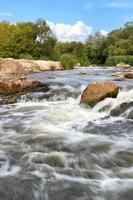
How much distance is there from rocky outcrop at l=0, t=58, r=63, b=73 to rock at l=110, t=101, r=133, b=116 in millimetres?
17088

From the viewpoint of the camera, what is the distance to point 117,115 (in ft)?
38.6

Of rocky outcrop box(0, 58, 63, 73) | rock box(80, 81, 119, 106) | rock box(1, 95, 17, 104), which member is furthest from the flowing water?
rocky outcrop box(0, 58, 63, 73)

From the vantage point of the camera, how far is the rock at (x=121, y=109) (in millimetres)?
11845

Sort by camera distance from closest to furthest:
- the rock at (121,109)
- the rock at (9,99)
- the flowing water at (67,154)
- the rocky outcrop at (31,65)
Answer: the flowing water at (67,154)
the rock at (121,109)
the rock at (9,99)
the rocky outcrop at (31,65)

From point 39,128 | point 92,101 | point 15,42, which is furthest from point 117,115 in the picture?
point 15,42

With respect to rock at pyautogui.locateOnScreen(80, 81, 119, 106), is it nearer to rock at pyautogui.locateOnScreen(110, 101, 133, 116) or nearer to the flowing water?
the flowing water

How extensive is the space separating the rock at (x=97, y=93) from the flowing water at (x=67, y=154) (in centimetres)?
63

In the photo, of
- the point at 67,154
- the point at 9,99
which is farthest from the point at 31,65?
the point at 67,154

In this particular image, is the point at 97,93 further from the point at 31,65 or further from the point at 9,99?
the point at 31,65

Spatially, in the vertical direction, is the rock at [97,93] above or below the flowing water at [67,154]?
above

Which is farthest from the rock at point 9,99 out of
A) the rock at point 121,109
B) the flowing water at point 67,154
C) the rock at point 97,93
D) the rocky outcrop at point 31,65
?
the rocky outcrop at point 31,65

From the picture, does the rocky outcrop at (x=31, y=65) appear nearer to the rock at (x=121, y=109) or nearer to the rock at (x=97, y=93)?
the rock at (x=97, y=93)

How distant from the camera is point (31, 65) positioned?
33.8 m

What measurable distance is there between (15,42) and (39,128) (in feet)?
184
